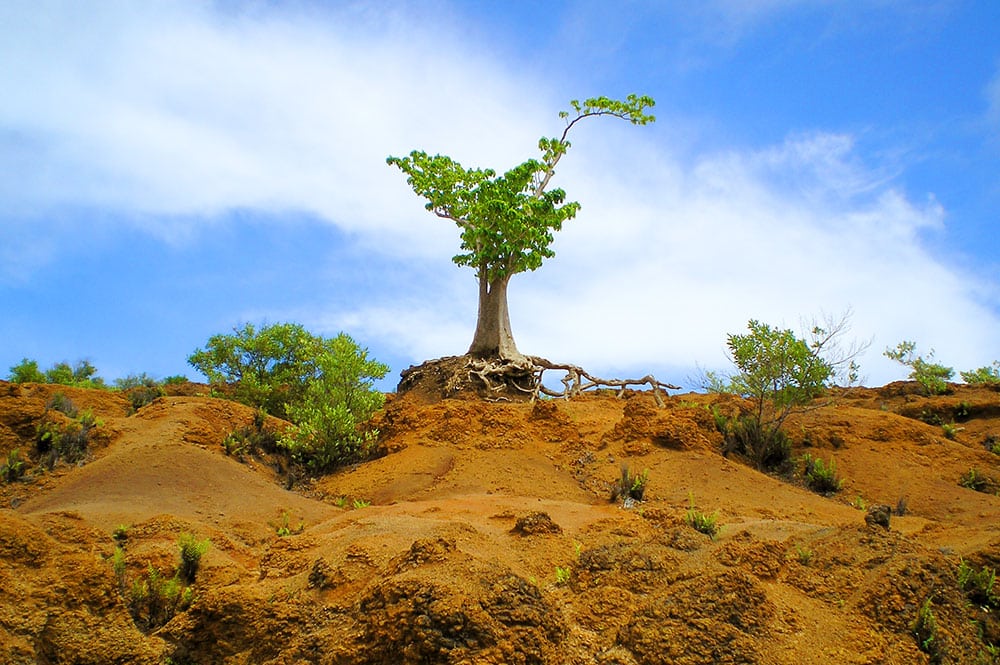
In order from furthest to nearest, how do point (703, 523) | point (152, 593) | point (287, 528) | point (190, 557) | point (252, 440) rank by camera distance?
point (252, 440)
point (287, 528)
point (703, 523)
point (190, 557)
point (152, 593)

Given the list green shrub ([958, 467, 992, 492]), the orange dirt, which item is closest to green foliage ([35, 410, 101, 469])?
the orange dirt

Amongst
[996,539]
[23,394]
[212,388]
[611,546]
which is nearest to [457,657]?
[611,546]

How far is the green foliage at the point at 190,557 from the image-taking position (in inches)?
336

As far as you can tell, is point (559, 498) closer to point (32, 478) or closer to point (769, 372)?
point (769, 372)

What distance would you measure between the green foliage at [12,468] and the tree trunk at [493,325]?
447 inches

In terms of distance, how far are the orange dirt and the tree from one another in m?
7.76

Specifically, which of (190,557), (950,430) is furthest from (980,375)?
(190,557)

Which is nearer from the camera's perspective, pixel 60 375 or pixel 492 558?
pixel 492 558

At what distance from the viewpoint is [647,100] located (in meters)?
25.0

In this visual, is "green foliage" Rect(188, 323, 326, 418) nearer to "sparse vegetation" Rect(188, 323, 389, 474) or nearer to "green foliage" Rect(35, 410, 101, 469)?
"sparse vegetation" Rect(188, 323, 389, 474)

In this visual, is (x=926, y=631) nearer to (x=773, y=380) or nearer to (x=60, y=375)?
(x=773, y=380)

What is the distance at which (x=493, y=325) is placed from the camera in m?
22.2

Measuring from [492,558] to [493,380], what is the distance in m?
13.1

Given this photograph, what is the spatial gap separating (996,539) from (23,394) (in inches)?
600
